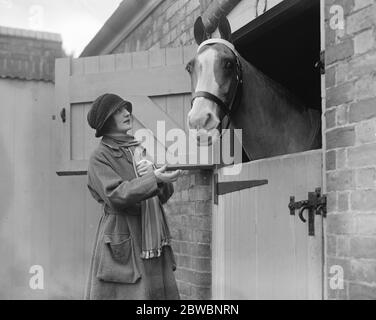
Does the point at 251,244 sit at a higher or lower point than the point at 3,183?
lower

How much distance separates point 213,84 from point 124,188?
1053 mm

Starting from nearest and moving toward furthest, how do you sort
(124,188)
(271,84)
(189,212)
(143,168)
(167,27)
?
(124,188) < (143,168) < (271,84) < (189,212) < (167,27)

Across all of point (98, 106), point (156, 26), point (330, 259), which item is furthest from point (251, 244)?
point (156, 26)

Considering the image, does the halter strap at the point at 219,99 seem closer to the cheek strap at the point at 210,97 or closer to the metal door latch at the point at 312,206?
the cheek strap at the point at 210,97

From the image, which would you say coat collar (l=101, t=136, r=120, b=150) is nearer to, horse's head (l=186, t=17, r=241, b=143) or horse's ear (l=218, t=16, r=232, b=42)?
horse's head (l=186, t=17, r=241, b=143)

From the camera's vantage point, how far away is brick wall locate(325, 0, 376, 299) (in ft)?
9.20

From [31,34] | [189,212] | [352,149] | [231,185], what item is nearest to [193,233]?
[189,212]

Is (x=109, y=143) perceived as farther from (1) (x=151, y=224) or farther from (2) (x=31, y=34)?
(2) (x=31, y=34)

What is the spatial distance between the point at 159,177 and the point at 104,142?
1.42 feet

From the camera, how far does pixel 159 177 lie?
9.49ft

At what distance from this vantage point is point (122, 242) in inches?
116

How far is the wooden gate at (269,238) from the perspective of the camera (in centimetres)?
331

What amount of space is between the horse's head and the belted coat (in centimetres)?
57
